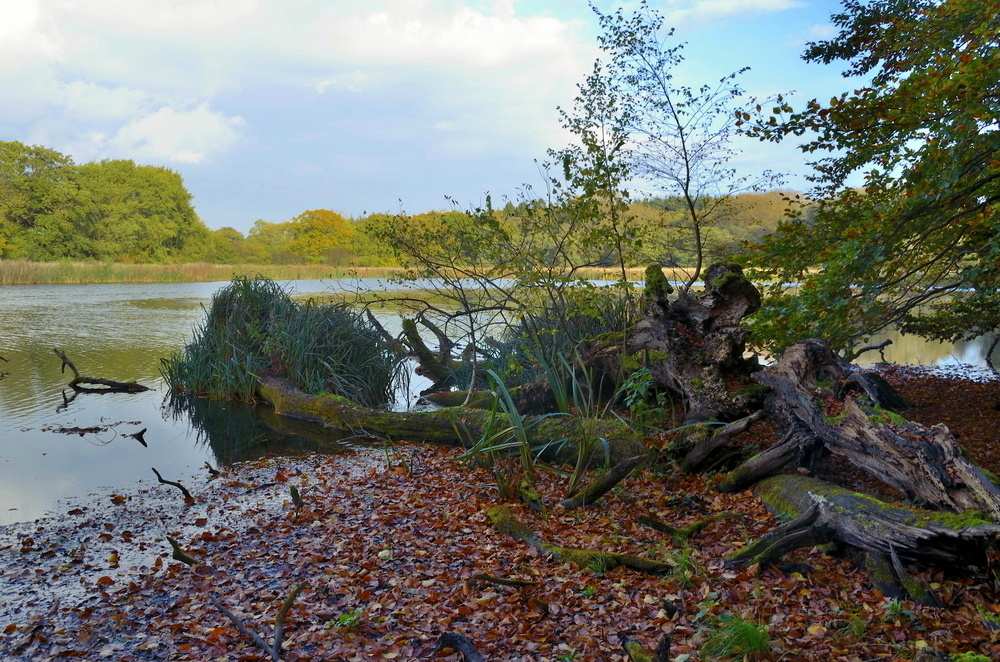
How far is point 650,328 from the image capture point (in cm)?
662

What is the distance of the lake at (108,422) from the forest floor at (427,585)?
3.31 ft

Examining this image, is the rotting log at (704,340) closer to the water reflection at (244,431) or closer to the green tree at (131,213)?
the water reflection at (244,431)

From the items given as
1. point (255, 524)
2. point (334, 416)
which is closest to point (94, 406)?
point (334, 416)

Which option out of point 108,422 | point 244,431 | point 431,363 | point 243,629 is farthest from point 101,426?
point 243,629

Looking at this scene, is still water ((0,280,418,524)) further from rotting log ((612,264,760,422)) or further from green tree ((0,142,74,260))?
green tree ((0,142,74,260))

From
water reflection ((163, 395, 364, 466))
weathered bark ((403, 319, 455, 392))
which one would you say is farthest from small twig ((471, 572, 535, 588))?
weathered bark ((403, 319, 455, 392))

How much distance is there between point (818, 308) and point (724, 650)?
3.09 m

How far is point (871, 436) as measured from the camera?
13.1ft

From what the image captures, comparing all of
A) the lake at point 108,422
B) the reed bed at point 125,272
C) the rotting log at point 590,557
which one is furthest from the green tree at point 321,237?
the rotting log at point 590,557

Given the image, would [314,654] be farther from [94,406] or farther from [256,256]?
[256,256]

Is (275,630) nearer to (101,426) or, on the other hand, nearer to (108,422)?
(101,426)

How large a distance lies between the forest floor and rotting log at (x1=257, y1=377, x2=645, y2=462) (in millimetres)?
338

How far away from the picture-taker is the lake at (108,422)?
6.39m

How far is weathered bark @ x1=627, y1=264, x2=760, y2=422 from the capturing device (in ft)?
19.0
